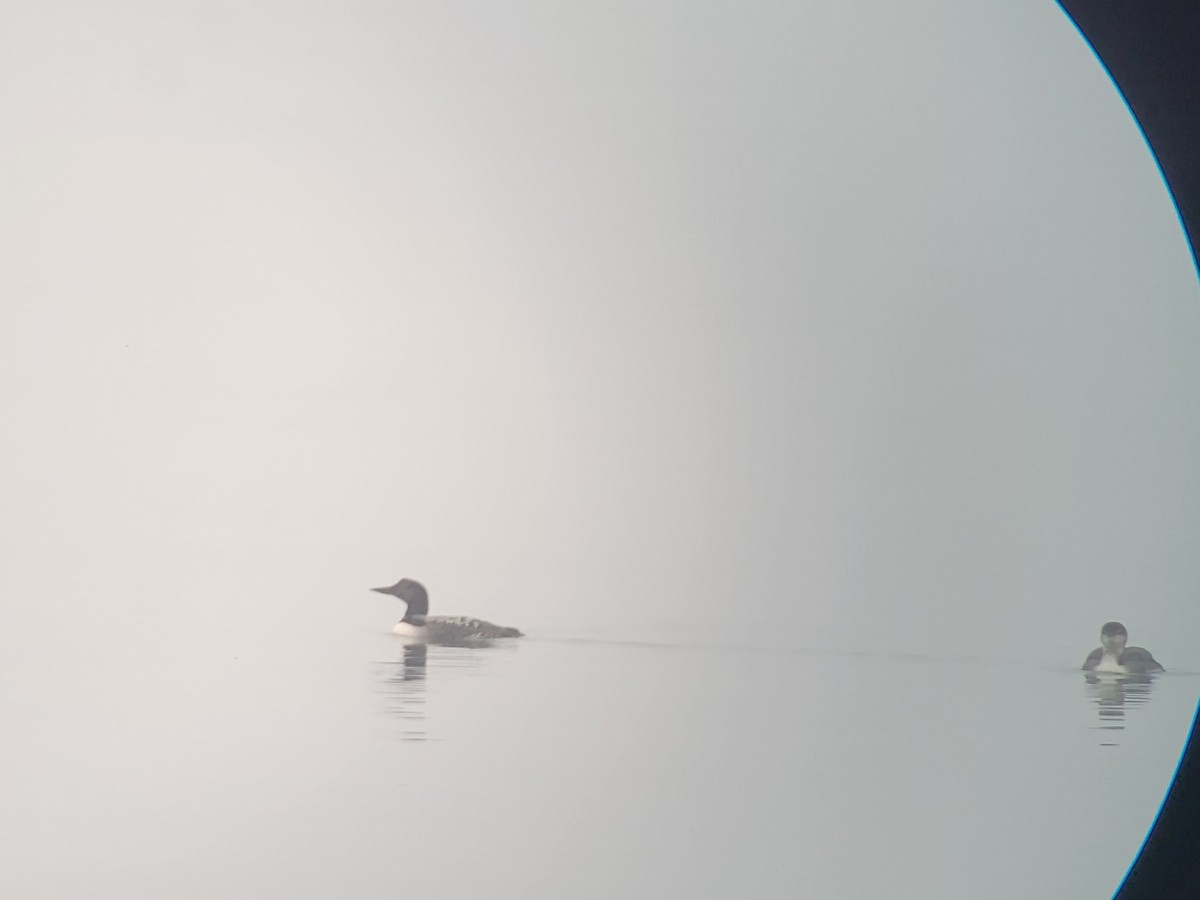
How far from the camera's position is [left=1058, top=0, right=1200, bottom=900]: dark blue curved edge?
1.79 m

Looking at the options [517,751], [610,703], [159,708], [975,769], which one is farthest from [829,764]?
[159,708]

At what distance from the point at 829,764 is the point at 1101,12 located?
1262mm

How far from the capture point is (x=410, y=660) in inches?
93.8

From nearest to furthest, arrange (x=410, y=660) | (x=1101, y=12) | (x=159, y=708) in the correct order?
1. (x=1101, y=12)
2. (x=159, y=708)
3. (x=410, y=660)

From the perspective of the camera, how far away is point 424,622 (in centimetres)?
235

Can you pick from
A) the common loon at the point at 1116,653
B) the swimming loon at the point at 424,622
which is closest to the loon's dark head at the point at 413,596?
the swimming loon at the point at 424,622

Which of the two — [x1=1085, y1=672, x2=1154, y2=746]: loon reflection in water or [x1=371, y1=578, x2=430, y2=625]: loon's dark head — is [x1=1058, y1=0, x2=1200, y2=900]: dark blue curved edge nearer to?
[x1=1085, y1=672, x2=1154, y2=746]: loon reflection in water

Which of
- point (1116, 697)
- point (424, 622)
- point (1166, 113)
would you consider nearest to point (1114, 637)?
point (1116, 697)

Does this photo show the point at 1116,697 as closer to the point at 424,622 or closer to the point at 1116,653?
the point at 1116,653

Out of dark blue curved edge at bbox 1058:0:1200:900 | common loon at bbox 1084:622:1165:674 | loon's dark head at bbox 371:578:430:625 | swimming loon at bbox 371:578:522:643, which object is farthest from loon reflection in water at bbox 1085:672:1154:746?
loon's dark head at bbox 371:578:430:625

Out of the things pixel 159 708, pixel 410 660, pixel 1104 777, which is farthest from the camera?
pixel 410 660

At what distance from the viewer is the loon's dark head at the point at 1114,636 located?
2197 mm

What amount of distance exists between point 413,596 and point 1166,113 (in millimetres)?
1510

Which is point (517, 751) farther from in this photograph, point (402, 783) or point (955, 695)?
point (955, 695)
